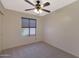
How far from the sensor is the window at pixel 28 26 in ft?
20.5

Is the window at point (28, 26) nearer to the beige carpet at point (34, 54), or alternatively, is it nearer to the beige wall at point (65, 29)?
the beige wall at point (65, 29)

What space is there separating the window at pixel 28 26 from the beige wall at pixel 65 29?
1226 millimetres

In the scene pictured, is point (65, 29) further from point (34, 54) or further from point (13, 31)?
point (13, 31)

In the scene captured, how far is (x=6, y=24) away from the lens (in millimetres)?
4992

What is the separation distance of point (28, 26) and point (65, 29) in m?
2.94

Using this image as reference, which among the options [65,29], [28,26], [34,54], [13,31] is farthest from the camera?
[28,26]

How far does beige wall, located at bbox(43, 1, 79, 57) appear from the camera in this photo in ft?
13.6

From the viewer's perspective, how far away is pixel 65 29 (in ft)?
15.7

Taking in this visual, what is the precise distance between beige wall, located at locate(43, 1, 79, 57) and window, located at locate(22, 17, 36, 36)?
123 centimetres

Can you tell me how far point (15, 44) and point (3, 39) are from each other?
3.19ft

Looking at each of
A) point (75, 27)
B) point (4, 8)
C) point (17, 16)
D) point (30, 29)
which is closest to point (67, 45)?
point (75, 27)

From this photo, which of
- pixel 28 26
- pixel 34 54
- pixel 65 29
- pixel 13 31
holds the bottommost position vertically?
pixel 34 54

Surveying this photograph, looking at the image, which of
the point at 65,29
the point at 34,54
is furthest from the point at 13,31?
the point at 65,29

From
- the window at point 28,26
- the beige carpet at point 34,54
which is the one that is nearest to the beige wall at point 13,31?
the window at point 28,26
